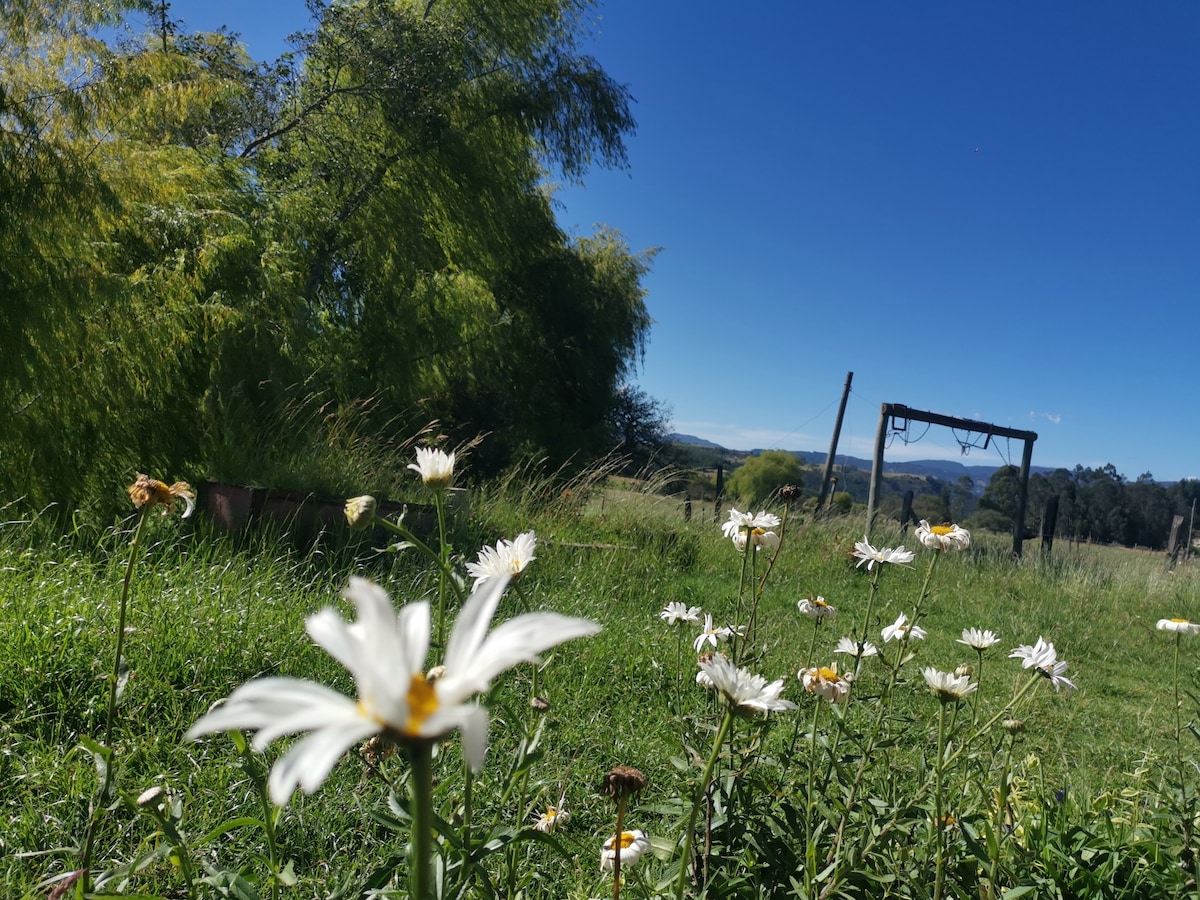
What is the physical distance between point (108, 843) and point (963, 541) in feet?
5.92

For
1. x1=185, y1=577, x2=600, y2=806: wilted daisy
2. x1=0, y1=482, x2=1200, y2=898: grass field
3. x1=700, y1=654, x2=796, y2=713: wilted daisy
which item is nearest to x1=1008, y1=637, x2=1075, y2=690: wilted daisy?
x1=0, y1=482, x2=1200, y2=898: grass field

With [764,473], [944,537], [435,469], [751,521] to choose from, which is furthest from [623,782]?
[764,473]

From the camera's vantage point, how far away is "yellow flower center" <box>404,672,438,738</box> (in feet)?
1.16

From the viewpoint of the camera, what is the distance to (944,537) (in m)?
1.63

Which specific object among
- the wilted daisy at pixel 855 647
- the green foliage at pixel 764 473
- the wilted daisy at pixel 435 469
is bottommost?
the wilted daisy at pixel 855 647

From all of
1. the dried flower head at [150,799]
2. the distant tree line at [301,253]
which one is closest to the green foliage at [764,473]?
the distant tree line at [301,253]

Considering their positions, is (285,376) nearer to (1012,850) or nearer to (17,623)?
(17,623)

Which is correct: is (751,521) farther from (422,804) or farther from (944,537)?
(422,804)

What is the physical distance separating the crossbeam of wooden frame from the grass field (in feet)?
12.8

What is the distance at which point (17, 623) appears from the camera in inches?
79.7

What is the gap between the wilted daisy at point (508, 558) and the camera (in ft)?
2.92

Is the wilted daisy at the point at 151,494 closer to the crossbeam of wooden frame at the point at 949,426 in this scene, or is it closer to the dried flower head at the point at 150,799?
the dried flower head at the point at 150,799

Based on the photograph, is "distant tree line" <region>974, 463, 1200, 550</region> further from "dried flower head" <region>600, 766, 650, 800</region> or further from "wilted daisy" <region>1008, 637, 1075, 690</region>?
"dried flower head" <region>600, 766, 650, 800</region>

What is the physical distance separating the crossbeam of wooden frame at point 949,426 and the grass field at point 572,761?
153 inches
